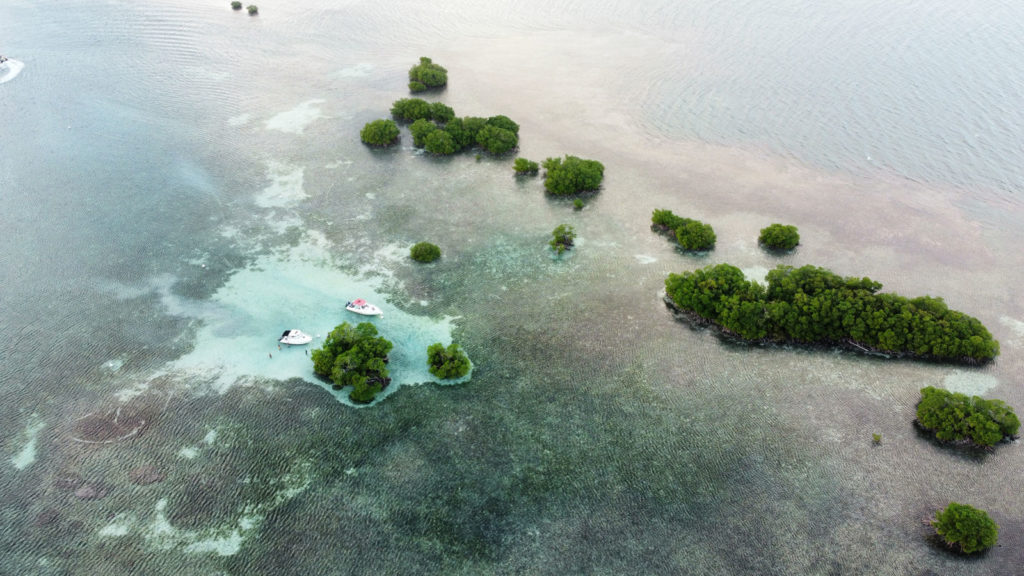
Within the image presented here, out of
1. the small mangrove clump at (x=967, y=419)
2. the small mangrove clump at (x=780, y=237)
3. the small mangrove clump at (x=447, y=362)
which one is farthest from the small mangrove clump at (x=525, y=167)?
the small mangrove clump at (x=967, y=419)

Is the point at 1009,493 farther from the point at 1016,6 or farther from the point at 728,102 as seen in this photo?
the point at 1016,6

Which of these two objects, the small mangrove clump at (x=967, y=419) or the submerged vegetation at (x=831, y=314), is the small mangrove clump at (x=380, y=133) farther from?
the small mangrove clump at (x=967, y=419)

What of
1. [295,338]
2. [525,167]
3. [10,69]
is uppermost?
[525,167]

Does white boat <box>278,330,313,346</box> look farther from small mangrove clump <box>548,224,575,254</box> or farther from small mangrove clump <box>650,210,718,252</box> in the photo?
small mangrove clump <box>650,210,718,252</box>

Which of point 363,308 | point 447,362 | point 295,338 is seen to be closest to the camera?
point 447,362

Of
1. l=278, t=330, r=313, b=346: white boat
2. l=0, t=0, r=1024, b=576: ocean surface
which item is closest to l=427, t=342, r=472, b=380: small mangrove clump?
l=0, t=0, r=1024, b=576: ocean surface

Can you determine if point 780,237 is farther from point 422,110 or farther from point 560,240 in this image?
point 422,110

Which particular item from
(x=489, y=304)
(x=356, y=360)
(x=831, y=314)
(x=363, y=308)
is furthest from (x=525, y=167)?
(x=831, y=314)
